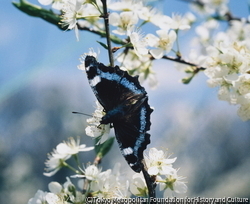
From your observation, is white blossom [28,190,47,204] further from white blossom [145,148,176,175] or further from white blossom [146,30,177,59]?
white blossom [146,30,177,59]

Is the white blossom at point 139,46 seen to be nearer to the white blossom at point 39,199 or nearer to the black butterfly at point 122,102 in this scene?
the black butterfly at point 122,102

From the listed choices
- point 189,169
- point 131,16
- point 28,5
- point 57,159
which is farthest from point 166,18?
point 189,169

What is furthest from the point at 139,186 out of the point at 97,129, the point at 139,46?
the point at 139,46

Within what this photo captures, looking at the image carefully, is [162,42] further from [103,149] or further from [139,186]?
[139,186]

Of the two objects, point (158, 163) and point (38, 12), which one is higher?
point (38, 12)

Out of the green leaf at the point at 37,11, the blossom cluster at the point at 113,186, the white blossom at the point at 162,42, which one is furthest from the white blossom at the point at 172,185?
the green leaf at the point at 37,11

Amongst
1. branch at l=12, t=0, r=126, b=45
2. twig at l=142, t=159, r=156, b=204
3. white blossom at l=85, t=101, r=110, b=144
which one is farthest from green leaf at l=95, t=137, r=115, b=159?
branch at l=12, t=0, r=126, b=45
